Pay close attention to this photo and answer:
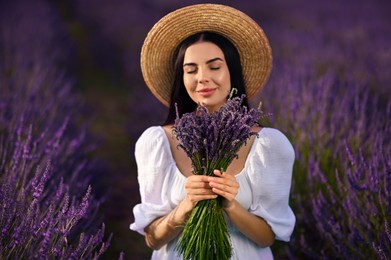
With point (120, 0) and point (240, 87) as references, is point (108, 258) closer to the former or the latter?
point (240, 87)

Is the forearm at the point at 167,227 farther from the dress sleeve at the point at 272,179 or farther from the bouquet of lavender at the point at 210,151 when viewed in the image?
the dress sleeve at the point at 272,179

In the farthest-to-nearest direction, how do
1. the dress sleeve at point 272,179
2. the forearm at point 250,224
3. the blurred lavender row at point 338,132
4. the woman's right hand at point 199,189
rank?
1. the blurred lavender row at point 338,132
2. the dress sleeve at point 272,179
3. the forearm at point 250,224
4. the woman's right hand at point 199,189

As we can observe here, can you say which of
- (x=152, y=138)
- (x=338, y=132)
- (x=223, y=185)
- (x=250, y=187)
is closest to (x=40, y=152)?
(x=152, y=138)

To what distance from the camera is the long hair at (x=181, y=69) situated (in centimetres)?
226

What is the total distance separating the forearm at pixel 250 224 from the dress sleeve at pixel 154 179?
277 mm

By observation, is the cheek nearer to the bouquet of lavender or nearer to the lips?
the lips

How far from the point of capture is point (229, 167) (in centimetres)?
219

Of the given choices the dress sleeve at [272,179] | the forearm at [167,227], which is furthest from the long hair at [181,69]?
the forearm at [167,227]

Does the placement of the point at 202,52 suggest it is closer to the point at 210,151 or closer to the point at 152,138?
the point at 152,138

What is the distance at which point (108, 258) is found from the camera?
333 cm

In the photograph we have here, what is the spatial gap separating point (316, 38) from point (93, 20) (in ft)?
14.6

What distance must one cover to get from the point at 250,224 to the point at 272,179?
0.18 metres

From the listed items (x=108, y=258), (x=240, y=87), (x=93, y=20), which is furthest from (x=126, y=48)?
(x=240, y=87)

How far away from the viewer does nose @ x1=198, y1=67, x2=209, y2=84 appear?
2152 millimetres
